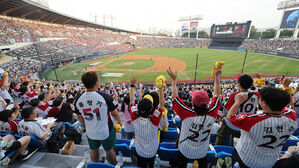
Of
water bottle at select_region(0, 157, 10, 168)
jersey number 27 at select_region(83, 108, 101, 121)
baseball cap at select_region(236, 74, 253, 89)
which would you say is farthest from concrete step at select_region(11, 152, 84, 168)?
baseball cap at select_region(236, 74, 253, 89)

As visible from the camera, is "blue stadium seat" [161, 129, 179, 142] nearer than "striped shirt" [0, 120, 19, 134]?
No

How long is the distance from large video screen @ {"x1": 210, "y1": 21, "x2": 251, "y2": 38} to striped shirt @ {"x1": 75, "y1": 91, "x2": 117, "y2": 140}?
6497 centimetres

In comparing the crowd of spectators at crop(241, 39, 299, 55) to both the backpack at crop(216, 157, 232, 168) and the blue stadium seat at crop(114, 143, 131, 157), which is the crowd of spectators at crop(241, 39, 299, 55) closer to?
the backpack at crop(216, 157, 232, 168)

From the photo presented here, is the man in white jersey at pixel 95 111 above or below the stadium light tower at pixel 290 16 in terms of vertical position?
below

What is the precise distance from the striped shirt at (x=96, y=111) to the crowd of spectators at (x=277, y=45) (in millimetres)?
49047

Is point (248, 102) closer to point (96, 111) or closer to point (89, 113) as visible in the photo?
point (96, 111)

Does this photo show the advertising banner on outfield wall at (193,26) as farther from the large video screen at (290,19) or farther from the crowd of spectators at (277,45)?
the large video screen at (290,19)

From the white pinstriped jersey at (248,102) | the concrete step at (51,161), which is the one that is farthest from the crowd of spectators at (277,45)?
the concrete step at (51,161)

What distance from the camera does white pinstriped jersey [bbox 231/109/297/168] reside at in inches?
71.1

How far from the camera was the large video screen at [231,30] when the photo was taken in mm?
52006

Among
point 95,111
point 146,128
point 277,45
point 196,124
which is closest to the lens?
point 196,124

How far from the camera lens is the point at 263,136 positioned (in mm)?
1846

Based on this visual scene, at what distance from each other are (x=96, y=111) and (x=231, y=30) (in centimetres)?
6752

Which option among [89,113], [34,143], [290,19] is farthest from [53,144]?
[290,19]
